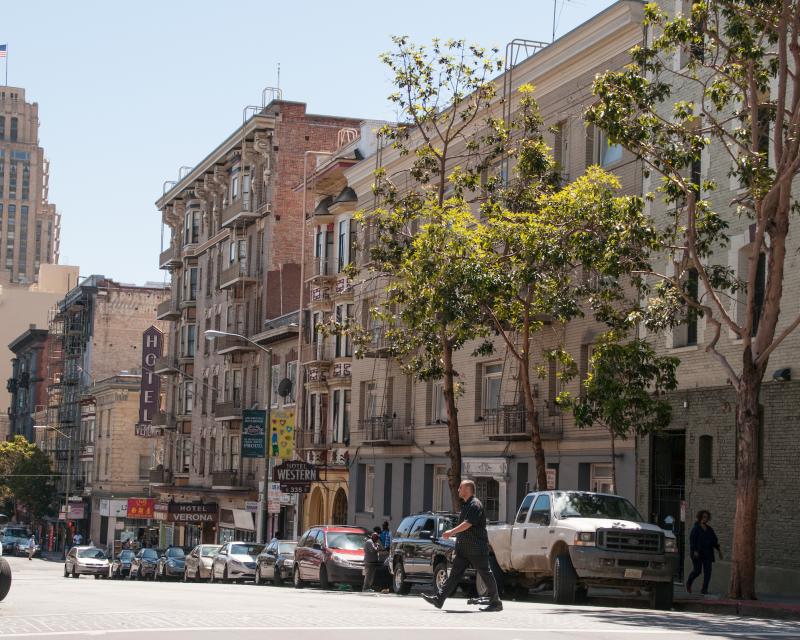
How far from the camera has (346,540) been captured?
114 ft

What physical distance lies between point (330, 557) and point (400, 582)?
5.42 meters

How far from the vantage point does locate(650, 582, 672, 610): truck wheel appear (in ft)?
73.6

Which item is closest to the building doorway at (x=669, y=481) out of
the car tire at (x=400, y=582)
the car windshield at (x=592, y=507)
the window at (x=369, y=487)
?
the car tire at (x=400, y=582)

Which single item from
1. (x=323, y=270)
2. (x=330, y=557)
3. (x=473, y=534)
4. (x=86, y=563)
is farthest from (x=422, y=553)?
(x=86, y=563)

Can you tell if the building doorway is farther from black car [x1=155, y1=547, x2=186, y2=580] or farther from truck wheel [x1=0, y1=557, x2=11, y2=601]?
black car [x1=155, y1=547, x2=186, y2=580]

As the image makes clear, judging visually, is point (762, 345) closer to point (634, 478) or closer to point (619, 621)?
point (619, 621)

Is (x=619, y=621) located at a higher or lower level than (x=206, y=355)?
lower

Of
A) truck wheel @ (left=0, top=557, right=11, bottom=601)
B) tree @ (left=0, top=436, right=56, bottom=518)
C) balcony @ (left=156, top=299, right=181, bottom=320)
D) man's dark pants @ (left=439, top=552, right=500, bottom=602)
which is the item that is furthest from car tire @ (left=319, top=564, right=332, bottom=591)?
A: tree @ (left=0, top=436, right=56, bottom=518)

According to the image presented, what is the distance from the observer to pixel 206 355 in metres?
76.2

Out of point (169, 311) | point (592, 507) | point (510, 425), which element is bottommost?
point (592, 507)

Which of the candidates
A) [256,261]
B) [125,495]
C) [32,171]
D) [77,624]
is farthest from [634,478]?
[32,171]

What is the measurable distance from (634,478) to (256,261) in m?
37.9

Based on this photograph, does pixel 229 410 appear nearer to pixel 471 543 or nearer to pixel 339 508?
pixel 339 508

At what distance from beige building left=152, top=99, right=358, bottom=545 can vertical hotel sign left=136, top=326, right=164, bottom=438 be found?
9.86ft
